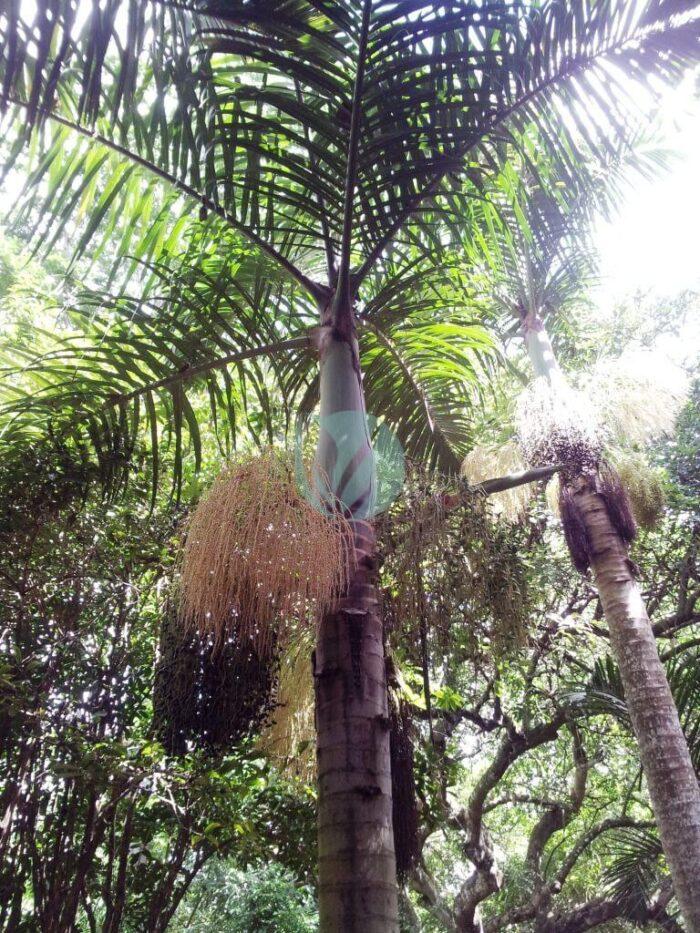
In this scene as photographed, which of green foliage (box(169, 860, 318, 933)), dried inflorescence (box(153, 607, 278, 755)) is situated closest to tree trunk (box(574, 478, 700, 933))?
dried inflorescence (box(153, 607, 278, 755))

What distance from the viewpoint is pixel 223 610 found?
2326 mm

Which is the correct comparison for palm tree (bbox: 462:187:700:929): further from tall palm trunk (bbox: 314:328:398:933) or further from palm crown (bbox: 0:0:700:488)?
tall palm trunk (bbox: 314:328:398:933)

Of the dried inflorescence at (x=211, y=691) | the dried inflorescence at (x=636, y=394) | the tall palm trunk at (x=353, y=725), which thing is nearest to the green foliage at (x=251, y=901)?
the dried inflorescence at (x=636, y=394)

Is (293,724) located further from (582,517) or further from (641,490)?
(641,490)

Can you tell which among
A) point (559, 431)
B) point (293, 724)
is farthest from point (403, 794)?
point (559, 431)

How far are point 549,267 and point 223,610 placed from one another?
496cm

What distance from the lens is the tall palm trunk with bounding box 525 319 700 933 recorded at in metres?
3.83

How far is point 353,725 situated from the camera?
215 cm

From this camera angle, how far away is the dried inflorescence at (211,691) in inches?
104

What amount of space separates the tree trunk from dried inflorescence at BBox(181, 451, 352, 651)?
2746mm

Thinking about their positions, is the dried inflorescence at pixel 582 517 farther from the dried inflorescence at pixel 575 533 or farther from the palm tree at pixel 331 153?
the palm tree at pixel 331 153

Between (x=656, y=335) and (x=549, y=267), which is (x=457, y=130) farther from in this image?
(x=656, y=335)

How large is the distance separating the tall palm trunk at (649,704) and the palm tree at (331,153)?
6.61 ft

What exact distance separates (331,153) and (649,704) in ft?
11.5
